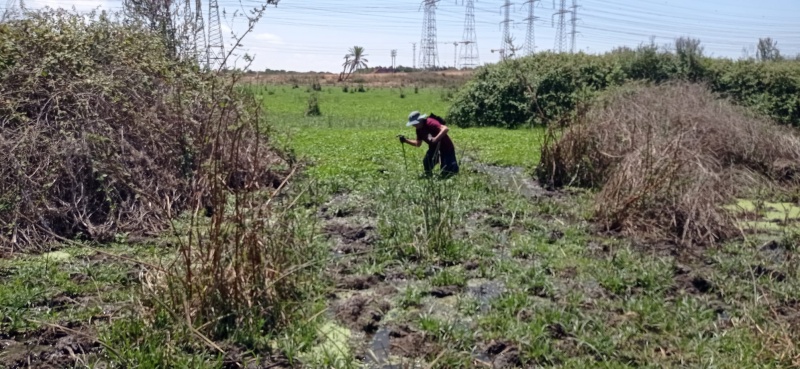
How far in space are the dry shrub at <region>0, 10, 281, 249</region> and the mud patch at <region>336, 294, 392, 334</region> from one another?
6.85ft

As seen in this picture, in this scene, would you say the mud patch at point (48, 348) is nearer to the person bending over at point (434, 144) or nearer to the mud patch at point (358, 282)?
the mud patch at point (358, 282)

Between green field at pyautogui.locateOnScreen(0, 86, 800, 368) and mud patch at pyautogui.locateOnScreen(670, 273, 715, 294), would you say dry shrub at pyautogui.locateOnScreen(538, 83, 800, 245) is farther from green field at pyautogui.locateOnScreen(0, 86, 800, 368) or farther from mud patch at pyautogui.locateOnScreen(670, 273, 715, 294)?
mud patch at pyautogui.locateOnScreen(670, 273, 715, 294)

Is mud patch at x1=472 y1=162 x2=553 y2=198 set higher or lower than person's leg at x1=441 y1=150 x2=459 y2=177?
lower

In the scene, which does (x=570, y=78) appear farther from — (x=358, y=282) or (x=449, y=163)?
(x=358, y=282)

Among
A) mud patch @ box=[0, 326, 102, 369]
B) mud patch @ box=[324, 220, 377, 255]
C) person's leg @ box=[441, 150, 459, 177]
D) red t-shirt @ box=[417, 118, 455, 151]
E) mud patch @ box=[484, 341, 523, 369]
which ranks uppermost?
A: red t-shirt @ box=[417, 118, 455, 151]

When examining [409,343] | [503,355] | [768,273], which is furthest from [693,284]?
[409,343]

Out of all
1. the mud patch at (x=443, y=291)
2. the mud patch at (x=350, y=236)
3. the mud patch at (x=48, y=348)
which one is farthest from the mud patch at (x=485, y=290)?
the mud patch at (x=48, y=348)

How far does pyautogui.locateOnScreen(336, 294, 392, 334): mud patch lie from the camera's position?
5.01 m

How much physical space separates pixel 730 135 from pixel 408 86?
119 ft

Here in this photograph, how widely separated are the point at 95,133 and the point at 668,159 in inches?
258

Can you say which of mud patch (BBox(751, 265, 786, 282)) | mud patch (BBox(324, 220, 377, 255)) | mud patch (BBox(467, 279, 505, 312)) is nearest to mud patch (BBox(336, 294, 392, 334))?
mud patch (BBox(467, 279, 505, 312))

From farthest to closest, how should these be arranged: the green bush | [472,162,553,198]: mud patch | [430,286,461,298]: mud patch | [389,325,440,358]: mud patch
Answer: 1. the green bush
2. [472,162,553,198]: mud patch
3. [430,286,461,298]: mud patch
4. [389,325,440,358]: mud patch

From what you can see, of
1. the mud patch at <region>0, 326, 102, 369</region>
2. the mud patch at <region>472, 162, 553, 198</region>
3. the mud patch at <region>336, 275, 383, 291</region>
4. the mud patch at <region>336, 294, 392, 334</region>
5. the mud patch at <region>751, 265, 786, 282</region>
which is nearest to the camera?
the mud patch at <region>0, 326, 102, 369</region>

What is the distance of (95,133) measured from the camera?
8.13 meters
